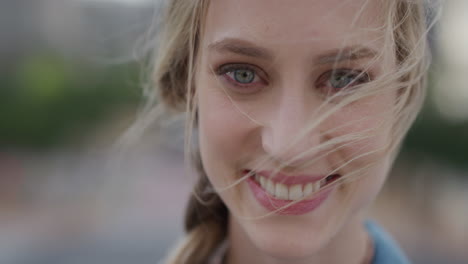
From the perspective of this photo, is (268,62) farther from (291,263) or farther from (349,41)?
(291,263)

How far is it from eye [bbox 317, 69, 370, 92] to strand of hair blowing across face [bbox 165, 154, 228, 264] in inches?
23.9

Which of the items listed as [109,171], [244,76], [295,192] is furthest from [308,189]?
[109,171]

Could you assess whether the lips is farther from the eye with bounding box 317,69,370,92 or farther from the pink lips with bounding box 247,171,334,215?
the eye with bounding box 317,69,370,92

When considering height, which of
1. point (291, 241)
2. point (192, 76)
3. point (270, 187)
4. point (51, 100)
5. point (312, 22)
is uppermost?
point (51, 100)

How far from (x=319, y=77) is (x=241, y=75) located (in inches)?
7.1

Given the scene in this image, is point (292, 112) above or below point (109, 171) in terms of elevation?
below

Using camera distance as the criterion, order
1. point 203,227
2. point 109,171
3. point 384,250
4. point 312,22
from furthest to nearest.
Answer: point 109,171, point 203,227, point 384,250, point 312,22

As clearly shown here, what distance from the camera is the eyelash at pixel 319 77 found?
107 cm

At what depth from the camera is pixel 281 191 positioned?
1.14 metres

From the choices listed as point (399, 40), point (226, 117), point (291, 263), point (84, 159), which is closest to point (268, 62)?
point (226, 117)

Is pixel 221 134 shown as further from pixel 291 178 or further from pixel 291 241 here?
pixel 291 241

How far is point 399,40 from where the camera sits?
1.12 metres

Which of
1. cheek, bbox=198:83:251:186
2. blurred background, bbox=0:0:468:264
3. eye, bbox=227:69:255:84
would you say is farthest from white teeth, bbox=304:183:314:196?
blurred background, bbox=0:0:468:264

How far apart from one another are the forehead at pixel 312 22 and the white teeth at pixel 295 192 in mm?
320
